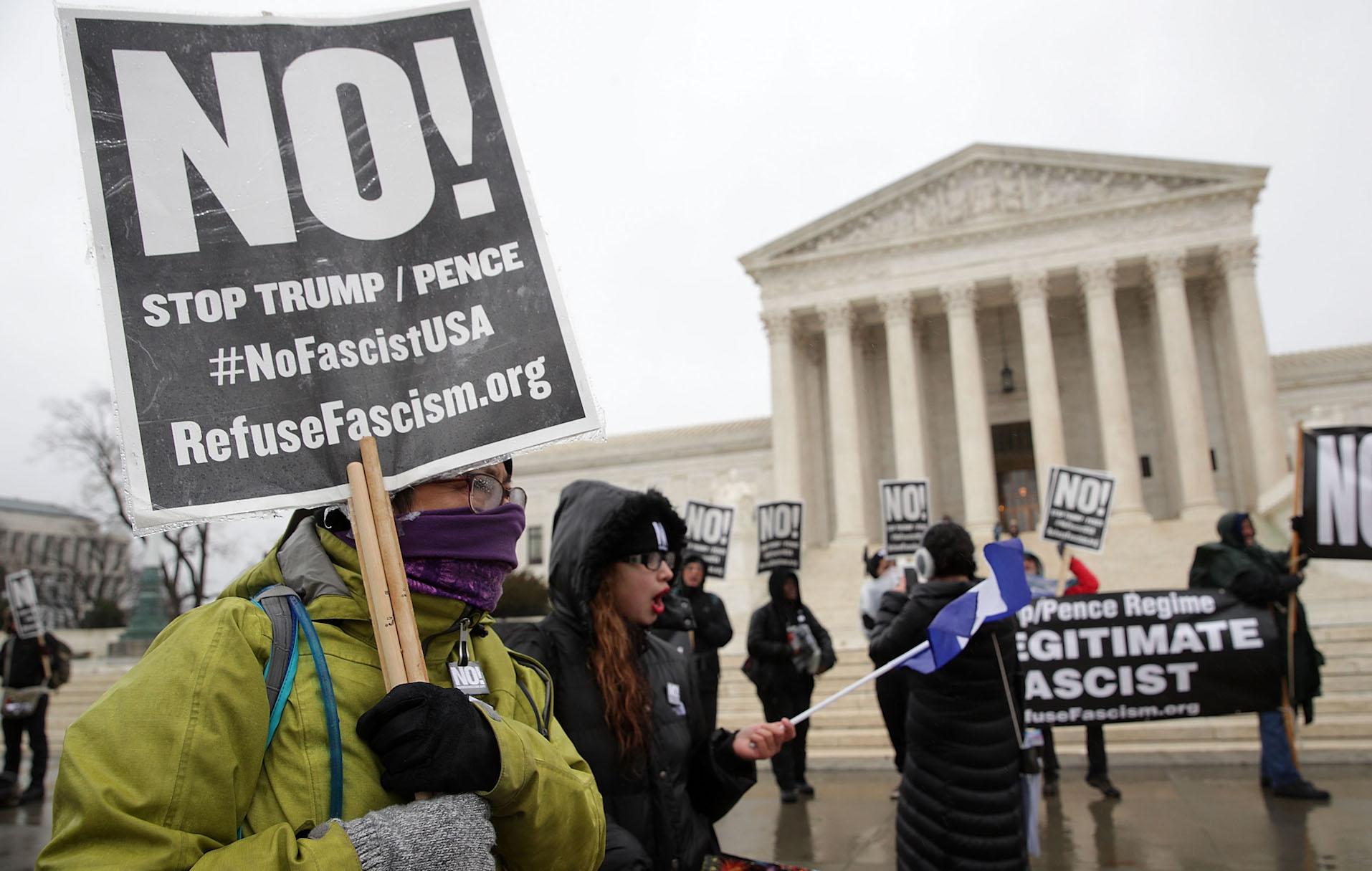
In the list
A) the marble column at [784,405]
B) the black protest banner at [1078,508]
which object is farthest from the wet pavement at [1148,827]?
the marble column at [784,405]

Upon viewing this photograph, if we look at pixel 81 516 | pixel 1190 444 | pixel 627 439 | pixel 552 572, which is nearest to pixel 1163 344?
pixel 1190 444

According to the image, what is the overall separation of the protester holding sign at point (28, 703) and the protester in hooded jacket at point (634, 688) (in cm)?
942

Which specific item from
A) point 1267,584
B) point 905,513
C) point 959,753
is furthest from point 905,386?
point 959,753

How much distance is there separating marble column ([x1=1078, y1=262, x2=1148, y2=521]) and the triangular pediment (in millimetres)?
2535

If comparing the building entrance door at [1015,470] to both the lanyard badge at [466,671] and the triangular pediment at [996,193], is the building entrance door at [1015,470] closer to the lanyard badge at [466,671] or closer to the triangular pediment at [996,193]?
the triangular pediment at [996,193]

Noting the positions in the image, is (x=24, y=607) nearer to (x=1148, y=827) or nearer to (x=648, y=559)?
(x=648, y=559)

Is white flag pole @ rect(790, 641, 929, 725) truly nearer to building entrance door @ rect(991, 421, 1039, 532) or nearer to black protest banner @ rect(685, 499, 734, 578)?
black protest banner @ rect(685, 499, 734, 578)

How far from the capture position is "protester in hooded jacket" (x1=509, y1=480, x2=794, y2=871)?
250cm

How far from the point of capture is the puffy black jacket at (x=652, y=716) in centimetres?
249

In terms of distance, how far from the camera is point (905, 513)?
48.9ft

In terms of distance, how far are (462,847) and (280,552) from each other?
2.11ft

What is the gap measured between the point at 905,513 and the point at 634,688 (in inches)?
508

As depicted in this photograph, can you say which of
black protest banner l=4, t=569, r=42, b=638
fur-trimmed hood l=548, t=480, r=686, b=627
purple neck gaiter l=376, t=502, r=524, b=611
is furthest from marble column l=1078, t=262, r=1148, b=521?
purple neck gaiter l=376, t=502, r=524, b=611

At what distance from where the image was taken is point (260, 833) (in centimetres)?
131
